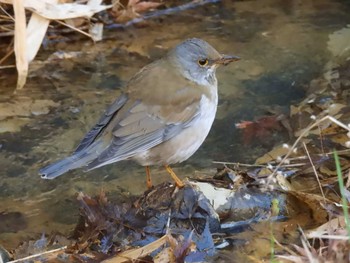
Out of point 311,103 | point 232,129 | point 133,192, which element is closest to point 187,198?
point 133,192

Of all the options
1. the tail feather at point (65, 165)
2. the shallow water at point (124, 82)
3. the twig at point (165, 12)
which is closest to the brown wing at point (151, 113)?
the tail feather at point (65, 165)

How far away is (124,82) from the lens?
21.8 ft

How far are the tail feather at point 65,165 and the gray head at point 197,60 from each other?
34.5 inches

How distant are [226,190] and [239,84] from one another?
1.90 m

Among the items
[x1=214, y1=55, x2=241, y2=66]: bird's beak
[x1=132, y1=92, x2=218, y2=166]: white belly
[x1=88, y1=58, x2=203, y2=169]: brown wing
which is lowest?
[x1=132, y1=92, x2=218, y2=166]: white belly

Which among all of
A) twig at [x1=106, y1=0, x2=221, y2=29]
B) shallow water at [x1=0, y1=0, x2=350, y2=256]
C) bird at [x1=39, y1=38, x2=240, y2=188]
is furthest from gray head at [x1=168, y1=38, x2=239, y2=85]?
twig at [x1=106, y1=0, x2=221, y2=29]

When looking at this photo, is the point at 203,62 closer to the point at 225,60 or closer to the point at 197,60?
the point at 197,60

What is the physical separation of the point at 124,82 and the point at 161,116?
6.21ft

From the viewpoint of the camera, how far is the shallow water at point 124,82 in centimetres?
527

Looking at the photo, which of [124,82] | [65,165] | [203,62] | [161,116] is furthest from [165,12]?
[65,165]

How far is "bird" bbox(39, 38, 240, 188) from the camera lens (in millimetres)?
4617

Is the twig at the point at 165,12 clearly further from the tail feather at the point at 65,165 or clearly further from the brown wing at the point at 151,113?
the tail feather at the point at 65,165

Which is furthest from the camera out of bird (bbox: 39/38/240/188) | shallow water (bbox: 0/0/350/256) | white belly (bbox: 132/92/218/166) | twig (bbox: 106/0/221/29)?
twig (bbox: 106/0/221/29)

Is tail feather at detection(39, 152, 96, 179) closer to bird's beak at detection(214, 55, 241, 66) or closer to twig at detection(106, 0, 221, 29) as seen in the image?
bird's beak at detection(214, 55, 241, 66)
